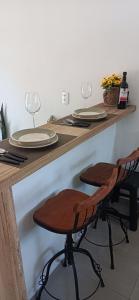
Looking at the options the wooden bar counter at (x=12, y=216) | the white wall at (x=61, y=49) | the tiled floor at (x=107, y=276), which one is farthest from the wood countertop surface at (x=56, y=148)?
the tiled floor at (x=107, y=276)

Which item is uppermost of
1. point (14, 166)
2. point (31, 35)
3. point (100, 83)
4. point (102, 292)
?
point (31, 35)

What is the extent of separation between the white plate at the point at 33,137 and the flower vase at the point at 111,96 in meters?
0.95

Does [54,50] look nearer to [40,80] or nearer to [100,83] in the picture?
[40,80]

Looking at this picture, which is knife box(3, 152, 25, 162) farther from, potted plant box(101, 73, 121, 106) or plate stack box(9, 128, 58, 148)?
potted plant box(101, 73, 121, 106)

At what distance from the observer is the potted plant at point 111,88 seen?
2.16 m

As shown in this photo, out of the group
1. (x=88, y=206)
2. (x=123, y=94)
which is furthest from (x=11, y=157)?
(x=123, y=94)

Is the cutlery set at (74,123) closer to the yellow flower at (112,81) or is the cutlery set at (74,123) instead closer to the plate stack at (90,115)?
the plate stack at (90,115)

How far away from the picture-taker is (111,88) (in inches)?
85.1

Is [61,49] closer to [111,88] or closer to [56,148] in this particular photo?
[111,88]

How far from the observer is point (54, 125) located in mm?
1729

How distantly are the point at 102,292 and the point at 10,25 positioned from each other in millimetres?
2675

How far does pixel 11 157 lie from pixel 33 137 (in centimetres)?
24

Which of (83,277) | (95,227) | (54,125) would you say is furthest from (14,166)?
(95,227)

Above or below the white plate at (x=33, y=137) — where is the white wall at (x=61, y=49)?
above
